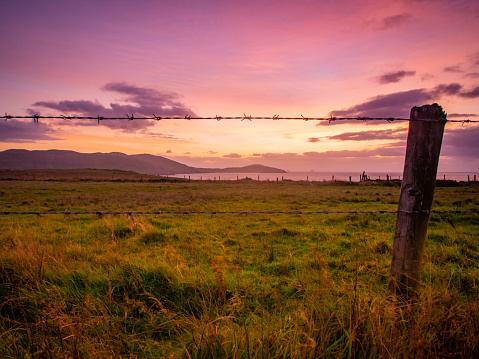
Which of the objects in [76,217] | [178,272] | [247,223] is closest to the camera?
[178,272]

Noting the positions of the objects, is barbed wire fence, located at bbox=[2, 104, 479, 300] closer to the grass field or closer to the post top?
the post top

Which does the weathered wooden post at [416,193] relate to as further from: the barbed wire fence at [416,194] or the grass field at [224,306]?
the grass field at [224,306]

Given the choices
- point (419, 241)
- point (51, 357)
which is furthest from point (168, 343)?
point (419, 241)

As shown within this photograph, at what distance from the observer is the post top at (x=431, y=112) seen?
2.44m

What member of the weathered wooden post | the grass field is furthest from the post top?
the grass field

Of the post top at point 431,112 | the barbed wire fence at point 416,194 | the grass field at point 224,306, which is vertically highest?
the post top at point 431,112

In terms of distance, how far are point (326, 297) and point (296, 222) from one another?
26.7ft

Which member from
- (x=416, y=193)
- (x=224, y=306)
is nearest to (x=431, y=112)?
(x=416, y=193)

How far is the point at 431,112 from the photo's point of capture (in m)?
2.45

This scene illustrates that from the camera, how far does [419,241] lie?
2580 mm

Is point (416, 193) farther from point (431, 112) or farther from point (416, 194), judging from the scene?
point (431, 112)

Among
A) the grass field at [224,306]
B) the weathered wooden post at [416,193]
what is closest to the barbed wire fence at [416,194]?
the weathered wooden post at [416,193]

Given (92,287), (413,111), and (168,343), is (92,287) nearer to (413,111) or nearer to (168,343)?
(168,343)

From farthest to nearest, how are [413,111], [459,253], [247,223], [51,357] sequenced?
[247,223] → [459,253] → [413,111] → [51,357]
